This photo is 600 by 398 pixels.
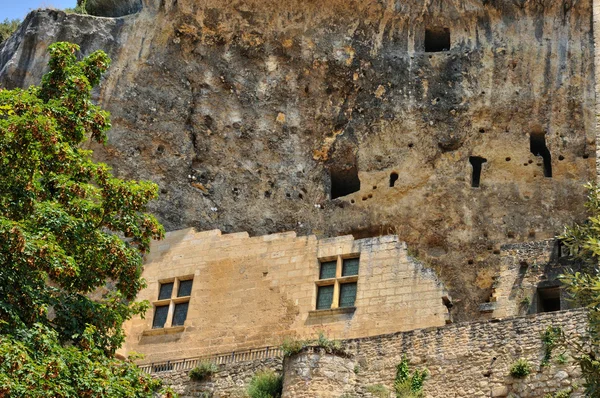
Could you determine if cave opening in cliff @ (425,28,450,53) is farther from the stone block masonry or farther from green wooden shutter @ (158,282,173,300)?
the stone block masonry

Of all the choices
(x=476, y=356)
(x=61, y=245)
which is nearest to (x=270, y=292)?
(x=476, y=356)

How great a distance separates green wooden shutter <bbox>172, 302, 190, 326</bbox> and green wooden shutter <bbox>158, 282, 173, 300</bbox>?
0.46 metres

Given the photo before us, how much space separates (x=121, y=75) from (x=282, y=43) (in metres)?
4.76

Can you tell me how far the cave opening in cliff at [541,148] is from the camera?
102 feet

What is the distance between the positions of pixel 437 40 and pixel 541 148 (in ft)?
15.2

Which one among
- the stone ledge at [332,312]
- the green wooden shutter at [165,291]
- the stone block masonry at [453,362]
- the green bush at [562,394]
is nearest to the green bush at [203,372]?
the stone block masonry at [453,362]

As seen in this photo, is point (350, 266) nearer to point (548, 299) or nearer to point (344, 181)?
point (548, 299)

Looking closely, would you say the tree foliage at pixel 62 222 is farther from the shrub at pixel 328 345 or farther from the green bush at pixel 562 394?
the green bush at pixel 562 394

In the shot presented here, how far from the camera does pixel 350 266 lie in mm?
25344

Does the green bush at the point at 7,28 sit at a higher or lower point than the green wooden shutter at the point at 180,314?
higher

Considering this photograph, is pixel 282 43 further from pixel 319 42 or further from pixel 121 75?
pixel 121 75

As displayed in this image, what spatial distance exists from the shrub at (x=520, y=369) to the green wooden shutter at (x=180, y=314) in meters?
8.71

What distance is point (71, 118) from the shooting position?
18938mm

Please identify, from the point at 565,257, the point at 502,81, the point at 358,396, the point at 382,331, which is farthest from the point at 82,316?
the point at 502,81
